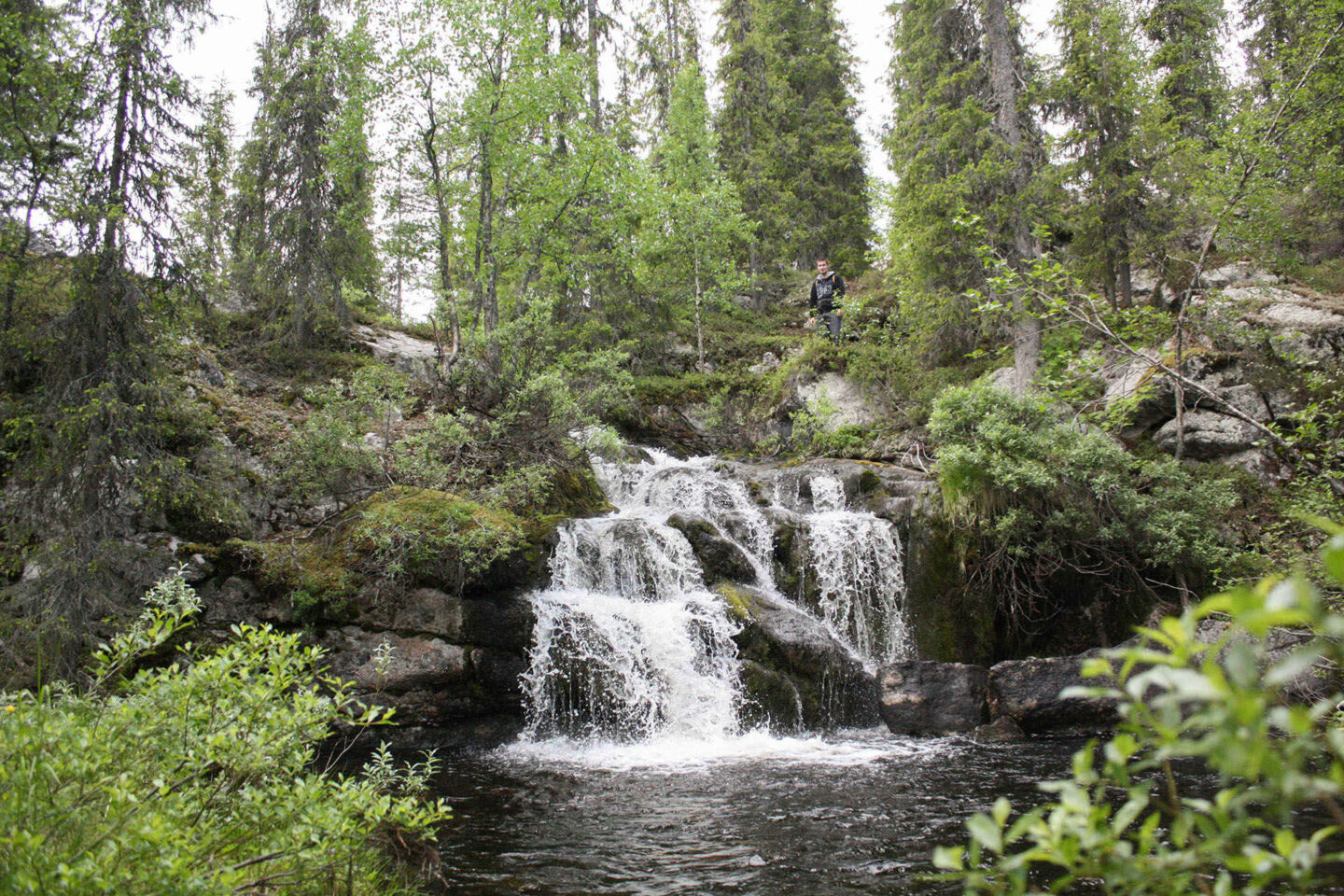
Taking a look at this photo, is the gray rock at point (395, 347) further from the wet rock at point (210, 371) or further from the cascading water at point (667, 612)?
the cascading water at point (667, 612)

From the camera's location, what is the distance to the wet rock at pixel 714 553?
11.1m

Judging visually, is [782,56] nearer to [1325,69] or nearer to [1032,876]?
[1325,69]

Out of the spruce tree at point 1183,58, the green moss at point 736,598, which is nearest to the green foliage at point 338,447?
the green moss at point 736,598

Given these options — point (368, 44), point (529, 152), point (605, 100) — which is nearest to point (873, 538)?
point (529, 152)

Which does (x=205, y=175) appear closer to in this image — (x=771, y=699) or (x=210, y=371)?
(x=210, y=371)

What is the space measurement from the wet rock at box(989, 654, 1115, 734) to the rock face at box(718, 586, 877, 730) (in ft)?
5.33

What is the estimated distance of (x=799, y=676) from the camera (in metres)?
9.41

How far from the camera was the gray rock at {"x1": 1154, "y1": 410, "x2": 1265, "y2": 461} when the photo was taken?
36.9 ft

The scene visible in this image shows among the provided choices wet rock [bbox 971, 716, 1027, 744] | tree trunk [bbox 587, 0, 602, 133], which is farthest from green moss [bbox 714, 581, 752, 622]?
tree trunk [bbox 587, 0, 602, 133]

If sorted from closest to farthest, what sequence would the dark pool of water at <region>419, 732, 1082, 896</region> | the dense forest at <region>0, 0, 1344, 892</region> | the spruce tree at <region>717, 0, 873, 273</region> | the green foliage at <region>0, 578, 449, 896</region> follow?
the green foliage at <region>0, 578, 449, 896</region>, the dark pool of water at <region>419, 732, 1082, 896</region>, the dense forest at <region>0, 0, 1344, 892</region>, the spruce tree at <region>717, 0, 873, 273</region>

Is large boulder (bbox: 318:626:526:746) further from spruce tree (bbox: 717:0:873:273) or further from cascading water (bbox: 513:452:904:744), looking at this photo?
spruce tree (bbox: 717:0:873:273)

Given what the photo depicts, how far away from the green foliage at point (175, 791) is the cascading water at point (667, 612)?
556 cm

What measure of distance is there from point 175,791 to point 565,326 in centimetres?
1240

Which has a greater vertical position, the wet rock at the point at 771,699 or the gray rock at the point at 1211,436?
the gray rock at the point at 1211,436
